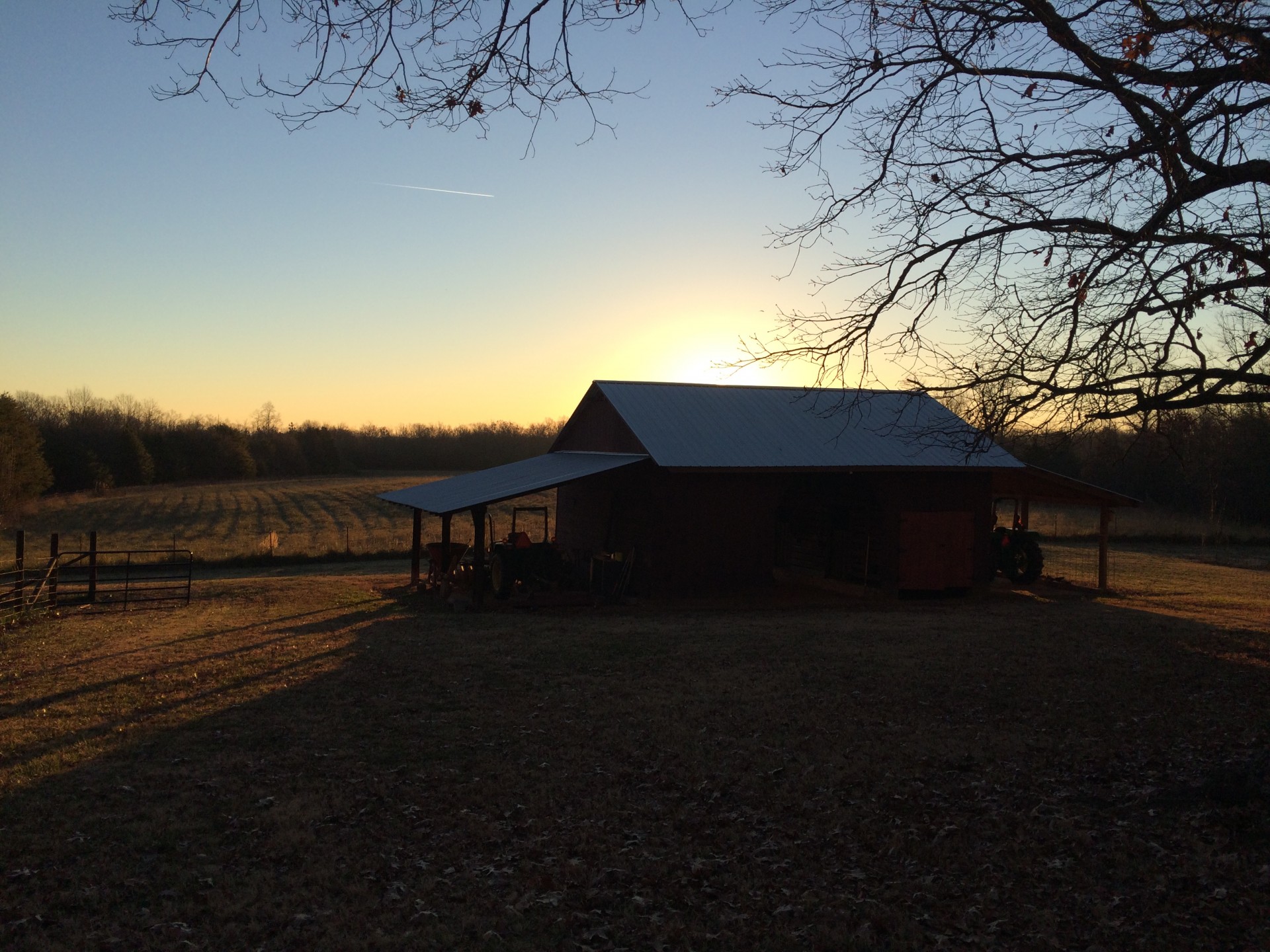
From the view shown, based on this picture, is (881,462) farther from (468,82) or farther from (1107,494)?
(468,82)

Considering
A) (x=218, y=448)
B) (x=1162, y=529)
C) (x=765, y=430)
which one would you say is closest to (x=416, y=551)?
(x=765, y=430)

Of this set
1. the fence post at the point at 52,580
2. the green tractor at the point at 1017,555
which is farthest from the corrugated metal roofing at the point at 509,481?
the green tractor at the point at 1017,555

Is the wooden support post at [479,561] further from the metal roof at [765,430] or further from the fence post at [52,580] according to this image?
→ the fence post at [52,580]

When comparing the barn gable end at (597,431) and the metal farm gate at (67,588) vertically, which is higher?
the barn gable end at (597,431)

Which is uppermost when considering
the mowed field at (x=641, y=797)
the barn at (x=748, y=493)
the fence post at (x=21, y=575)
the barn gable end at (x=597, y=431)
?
Answer: the barn gable end at (x=597, y=431)

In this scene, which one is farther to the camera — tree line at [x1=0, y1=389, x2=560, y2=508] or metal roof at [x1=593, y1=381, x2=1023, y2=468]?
tree line at [x1=0, y1=389, x2=560, y2=508]

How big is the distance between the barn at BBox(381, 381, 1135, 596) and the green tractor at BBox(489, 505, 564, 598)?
0.73m

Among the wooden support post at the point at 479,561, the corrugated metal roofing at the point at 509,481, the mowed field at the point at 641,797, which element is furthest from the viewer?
the corrugated metal roofing at the point at 509,481

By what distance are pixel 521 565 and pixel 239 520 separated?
3608 cm

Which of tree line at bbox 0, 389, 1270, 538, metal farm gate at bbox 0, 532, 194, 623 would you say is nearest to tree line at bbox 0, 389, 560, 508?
tree line at bbox 0, 389, 1270, 538

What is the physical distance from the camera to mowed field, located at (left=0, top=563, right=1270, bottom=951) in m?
5.05

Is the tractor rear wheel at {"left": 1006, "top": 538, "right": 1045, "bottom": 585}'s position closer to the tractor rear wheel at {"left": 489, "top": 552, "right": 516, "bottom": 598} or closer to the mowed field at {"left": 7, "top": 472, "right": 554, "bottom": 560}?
the tractor rear wheel at {"left": 489, "top": 552, "right": 516, "bottom": 598}

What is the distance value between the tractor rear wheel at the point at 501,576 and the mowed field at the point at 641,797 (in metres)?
5.64

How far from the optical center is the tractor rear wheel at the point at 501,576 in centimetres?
1912
